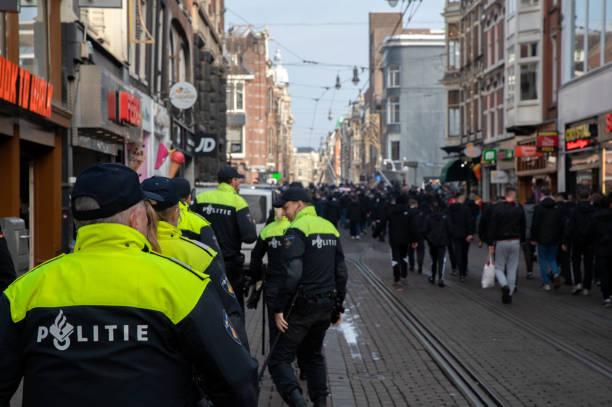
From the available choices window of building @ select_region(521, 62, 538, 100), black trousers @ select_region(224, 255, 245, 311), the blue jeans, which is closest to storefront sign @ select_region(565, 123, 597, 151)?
window of building @ select_region(521, 62, 538, 100)

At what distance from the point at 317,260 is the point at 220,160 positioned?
35042mm

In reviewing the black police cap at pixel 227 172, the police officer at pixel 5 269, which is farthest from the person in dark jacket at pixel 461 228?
the police officer at pixel 5 269

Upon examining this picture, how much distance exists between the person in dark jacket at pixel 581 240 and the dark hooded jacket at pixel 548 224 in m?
0.19

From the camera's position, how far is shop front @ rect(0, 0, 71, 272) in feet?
40.5

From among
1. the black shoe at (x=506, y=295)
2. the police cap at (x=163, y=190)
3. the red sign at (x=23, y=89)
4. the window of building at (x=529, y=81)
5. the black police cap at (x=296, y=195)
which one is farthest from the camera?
the window of building at (x=529, y=81)

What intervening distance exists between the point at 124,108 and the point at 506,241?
897 centimetres

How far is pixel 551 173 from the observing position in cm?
2750

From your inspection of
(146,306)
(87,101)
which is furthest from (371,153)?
(146,306)

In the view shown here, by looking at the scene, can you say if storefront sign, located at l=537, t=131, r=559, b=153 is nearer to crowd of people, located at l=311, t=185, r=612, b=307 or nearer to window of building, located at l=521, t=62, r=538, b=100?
window of building, located at l=521, t=62, r=538, b=100

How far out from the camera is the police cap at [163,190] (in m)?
4.62

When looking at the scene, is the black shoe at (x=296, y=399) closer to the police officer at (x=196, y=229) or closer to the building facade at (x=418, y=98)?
the police officer at (x=196, y=229)

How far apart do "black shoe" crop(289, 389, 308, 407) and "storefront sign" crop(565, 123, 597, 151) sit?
1856 cm

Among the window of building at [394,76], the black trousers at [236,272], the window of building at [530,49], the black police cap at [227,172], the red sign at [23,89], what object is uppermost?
the window of building at [394,76]

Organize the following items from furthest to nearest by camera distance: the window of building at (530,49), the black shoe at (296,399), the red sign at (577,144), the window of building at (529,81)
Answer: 1. the window of building at (530,49)
2. the window of building at (529,81)
3. the red sign at (577,144)
4. the black shoe at (296,399)
